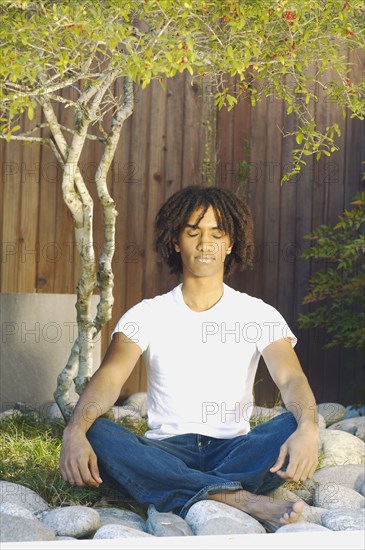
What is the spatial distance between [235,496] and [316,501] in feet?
1.87

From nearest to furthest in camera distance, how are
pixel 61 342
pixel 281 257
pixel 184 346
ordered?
pixel 184 346, pixel 61 342, pixel 281 257

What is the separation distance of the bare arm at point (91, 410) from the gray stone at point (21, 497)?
21 cm

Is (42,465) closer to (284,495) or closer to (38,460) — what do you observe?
(38,460)

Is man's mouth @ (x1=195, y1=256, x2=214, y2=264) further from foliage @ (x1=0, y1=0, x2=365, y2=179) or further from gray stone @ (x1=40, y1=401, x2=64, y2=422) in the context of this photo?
gray stone @ (x1=40, y1=401, x2=64, y2=422)

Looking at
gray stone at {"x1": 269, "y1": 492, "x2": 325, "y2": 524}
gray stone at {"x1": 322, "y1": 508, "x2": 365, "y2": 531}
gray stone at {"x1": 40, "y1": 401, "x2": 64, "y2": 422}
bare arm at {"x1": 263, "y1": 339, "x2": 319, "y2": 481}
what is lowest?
gray stone at {"x1": 269, "y1": 492, "x2": 325, "y2": 524}

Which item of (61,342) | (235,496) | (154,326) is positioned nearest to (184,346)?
(154,326)

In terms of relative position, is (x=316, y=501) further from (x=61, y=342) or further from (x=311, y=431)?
(x=61, y=342)

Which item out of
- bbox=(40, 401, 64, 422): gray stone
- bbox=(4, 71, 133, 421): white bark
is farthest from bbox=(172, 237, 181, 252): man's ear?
bbox=(40, 401, 64, 422): gray stone

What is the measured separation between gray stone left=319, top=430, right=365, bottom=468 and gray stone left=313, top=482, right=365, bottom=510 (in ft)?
1.81

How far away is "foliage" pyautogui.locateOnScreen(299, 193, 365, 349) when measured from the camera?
5.63m

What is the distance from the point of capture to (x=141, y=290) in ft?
19.3

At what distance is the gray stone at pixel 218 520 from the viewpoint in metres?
3.05

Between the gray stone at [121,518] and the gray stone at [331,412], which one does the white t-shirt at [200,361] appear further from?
the gray stone at [331,412]

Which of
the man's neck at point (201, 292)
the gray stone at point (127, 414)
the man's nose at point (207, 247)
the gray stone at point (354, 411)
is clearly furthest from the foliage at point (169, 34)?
the gray stone at point (354, 411)
